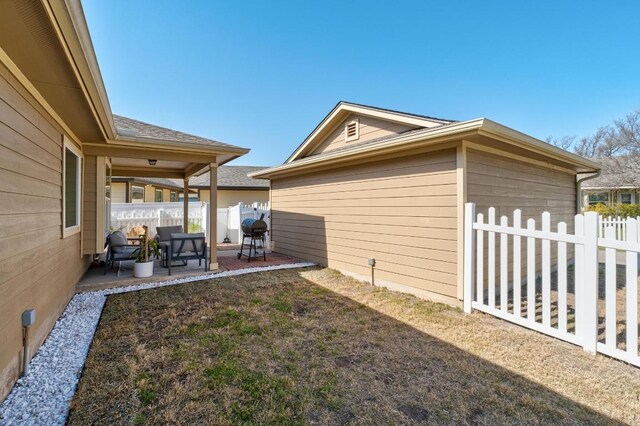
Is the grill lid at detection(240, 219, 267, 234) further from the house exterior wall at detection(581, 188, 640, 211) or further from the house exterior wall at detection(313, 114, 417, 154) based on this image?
the house exterior wall at detection(581, 188, 640, 211)

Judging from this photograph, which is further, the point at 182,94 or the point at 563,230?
the point at 182,94

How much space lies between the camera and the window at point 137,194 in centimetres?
1604

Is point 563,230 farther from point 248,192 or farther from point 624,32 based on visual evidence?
point 248,192

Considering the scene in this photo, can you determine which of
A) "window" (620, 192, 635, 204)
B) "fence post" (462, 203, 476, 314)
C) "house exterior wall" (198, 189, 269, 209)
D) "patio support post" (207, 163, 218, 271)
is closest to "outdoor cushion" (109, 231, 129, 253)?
"patio support post" (207, 163, 218, 271)

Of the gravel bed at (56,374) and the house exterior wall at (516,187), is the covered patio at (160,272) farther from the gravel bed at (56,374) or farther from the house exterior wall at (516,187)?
the house exterior wall at (516,187)

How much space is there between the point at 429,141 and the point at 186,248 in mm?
5036

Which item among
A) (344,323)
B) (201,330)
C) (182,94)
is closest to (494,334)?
(344,323)

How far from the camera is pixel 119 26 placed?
6586 millimetres

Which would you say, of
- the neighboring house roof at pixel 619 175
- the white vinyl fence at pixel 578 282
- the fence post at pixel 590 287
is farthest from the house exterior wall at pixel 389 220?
the neighboring house roof at pixel 619 175

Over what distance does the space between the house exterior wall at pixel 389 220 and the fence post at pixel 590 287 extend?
152cm

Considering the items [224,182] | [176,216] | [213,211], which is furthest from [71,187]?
[224,182]

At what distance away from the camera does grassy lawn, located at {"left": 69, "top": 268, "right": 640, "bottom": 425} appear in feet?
6.97

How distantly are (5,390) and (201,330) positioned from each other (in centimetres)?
161

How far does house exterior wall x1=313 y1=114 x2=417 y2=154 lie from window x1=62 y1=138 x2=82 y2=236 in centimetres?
506
